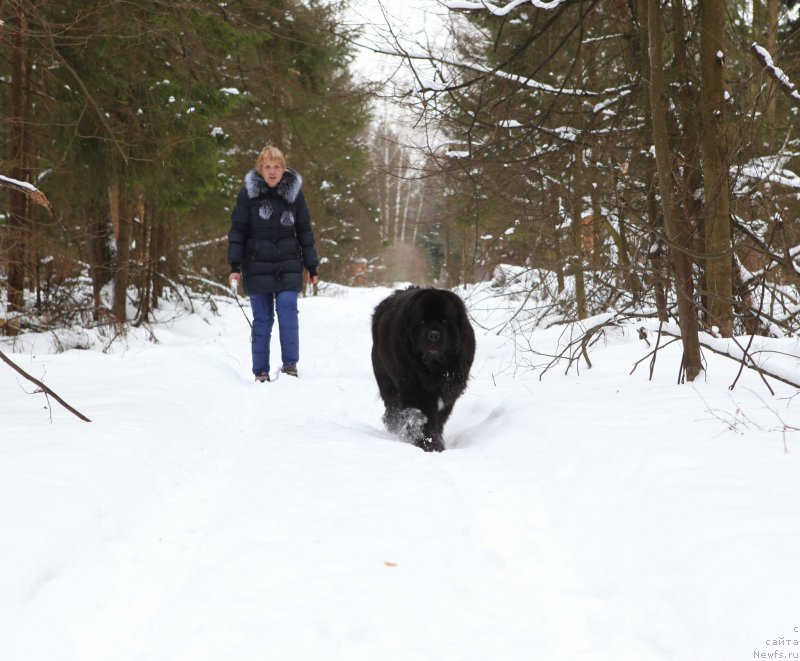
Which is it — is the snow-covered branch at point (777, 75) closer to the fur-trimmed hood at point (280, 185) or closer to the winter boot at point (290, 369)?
the fur-trimmed hood at point (280, 185)

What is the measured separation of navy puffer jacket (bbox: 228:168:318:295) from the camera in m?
6.11

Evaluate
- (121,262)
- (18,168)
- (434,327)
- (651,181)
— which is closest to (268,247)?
(434,327)

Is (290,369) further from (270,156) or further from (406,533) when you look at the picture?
(406,533)

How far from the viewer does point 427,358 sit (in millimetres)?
4344

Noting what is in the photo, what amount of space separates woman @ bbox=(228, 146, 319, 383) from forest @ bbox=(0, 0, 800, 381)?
97 centimetres

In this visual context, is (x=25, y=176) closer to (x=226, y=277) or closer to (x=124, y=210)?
(x=124, y=210)

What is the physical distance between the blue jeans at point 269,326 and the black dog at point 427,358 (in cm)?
192

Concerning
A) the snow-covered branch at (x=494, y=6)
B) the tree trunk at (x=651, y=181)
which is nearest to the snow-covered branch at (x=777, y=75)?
the tree trunk at (x=651, y=181)

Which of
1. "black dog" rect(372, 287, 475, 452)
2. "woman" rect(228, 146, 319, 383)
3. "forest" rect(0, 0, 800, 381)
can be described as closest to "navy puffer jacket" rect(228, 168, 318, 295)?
"woman" rect(228, 146, 319, 383)

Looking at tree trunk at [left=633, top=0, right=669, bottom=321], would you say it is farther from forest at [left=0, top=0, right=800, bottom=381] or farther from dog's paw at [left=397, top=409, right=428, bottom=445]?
dog's paw at [left=397, top=409, right=428, bottom=445]

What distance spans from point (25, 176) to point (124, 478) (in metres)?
5.79

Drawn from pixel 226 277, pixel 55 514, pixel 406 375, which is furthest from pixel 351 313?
pixel 55 514

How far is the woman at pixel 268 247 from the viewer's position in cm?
610

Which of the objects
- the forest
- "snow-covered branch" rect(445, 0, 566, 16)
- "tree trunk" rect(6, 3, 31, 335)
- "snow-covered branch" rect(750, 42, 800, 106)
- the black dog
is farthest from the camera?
"tree trunk" rect(6, 3, 31, 335)
